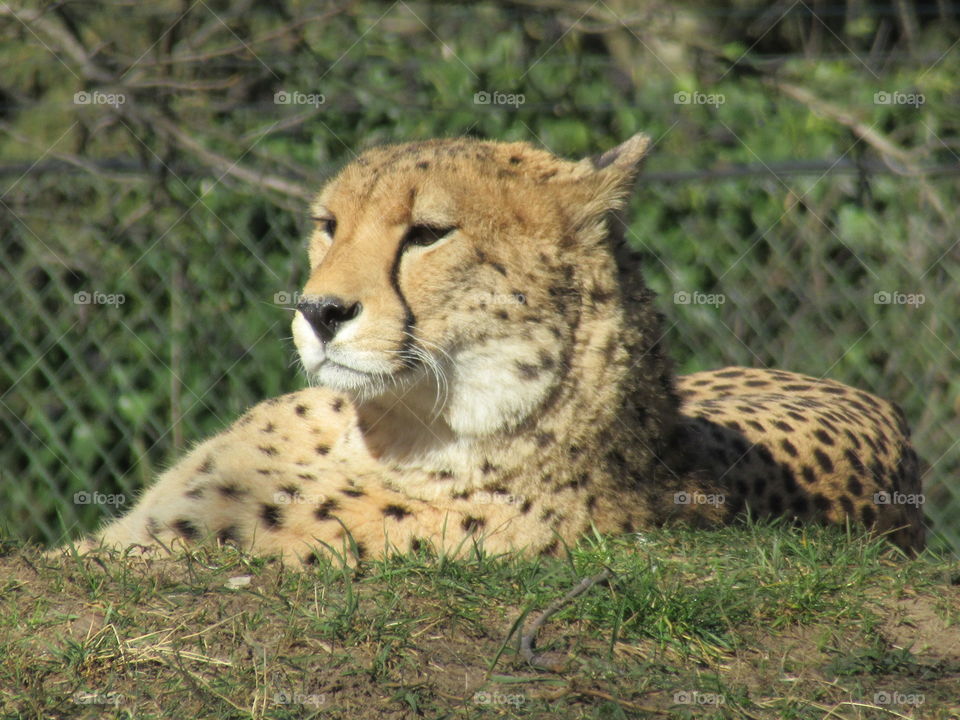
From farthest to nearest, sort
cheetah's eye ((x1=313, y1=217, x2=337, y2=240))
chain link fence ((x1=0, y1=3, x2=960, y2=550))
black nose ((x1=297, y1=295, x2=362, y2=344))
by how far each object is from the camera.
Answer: chain link fence ((x1=0, y1=3, x2=960, y2=550))
cheetah's eye ((x1=313, y1=217, x2=337, y2=240))
black nose ((x1=297, y1=295, x2=362, y2=344))

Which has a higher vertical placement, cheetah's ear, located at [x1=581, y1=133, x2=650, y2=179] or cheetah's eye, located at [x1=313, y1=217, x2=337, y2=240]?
cheetah's ear, located at [x1=581, y1=133, x2=650, y2=179]

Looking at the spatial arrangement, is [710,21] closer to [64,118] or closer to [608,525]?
[64,118]

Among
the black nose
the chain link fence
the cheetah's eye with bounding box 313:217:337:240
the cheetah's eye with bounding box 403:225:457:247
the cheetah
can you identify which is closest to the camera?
the black nose

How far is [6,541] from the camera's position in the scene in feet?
8.98

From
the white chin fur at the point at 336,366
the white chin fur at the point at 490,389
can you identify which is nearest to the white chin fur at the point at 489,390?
the white chin fur at the point at 490,389

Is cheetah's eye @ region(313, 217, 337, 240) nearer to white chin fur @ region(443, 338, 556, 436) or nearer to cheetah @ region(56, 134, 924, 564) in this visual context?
cheetah @ region(56, 134, 924, 564)

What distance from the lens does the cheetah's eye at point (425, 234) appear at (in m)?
2.80

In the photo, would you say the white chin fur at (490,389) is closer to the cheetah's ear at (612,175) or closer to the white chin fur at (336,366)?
the white chin fur at (336,366)

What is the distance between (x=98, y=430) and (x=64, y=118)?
2.66 m

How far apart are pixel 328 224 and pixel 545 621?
4.03ft

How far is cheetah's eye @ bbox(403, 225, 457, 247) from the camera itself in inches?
110

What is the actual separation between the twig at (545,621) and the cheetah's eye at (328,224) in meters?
1.12

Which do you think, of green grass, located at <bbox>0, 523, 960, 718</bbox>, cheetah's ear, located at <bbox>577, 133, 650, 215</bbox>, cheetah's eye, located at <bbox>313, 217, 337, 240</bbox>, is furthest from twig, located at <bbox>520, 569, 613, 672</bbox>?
cheetah's eye, located at <bbox>313, 217, 337, 240</bbox>

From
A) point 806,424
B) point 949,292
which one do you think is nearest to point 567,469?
point 806,424
